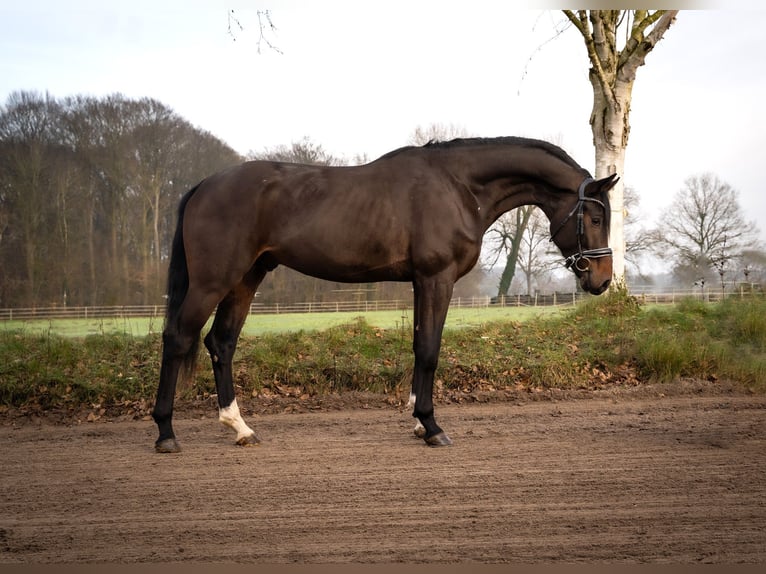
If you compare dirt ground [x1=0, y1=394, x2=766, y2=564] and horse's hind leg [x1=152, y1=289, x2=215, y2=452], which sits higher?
horse's hind leg [x1=152, y1=289, x2=215, y2=452]

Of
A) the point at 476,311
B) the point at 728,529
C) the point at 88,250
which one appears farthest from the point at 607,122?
the point at 88,250

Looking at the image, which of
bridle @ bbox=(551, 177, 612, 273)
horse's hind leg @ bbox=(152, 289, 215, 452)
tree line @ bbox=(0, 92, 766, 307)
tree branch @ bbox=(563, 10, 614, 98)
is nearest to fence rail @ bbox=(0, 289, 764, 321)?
tree line @ bbox=(0, 92, 766, 307)

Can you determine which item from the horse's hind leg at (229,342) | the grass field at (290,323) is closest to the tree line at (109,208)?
the grass field at (290,323)

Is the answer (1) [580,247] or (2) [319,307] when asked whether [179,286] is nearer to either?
(1) [580,247]

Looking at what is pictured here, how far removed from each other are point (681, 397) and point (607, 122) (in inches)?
207

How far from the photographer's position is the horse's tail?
605 centimetres

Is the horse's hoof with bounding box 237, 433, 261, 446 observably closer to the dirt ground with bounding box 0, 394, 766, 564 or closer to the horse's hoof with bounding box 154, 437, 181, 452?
the dirt ground with bounding box 0, 394, 766, 564

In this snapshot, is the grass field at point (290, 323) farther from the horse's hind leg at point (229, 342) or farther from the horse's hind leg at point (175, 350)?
the horse's hind leg at point (175, 350)

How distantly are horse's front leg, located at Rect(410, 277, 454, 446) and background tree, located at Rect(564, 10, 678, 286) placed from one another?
630 centimetres

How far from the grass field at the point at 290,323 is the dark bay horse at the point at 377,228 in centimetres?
394

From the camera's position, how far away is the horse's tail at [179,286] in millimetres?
6047

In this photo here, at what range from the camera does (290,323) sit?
12148 mm

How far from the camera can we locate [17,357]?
28.7ft

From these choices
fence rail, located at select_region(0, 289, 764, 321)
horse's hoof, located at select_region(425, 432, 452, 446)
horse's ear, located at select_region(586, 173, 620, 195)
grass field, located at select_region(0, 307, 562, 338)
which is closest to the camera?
horse's hoof, located at select_region(425, 432, 452, 446)
